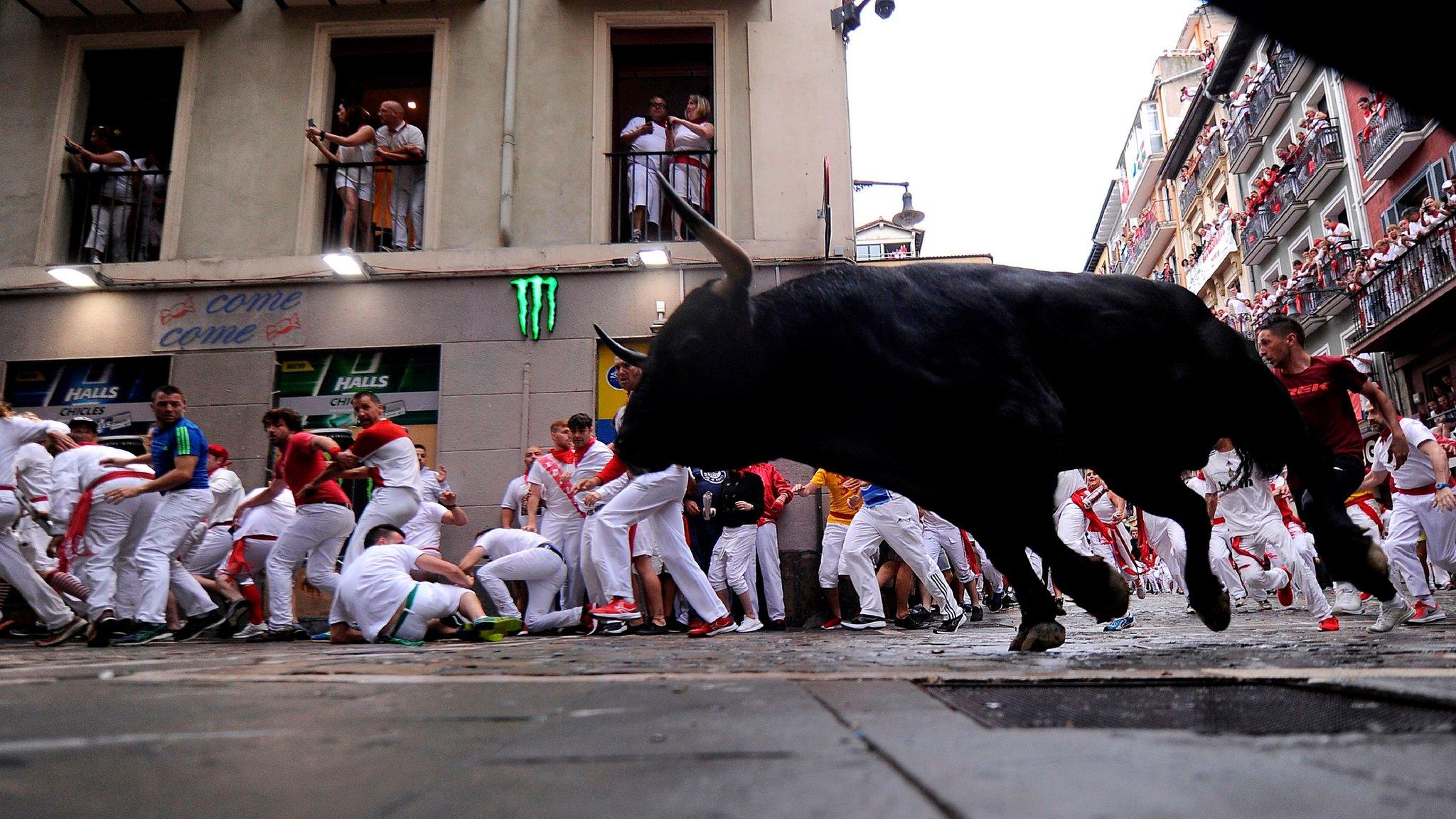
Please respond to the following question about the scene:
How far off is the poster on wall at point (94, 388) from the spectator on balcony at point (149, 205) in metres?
→ 1.78

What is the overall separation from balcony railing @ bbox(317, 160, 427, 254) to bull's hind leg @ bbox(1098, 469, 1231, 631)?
1095cm

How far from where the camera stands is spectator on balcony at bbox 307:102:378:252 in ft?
44.3

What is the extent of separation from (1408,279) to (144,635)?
88.1 feet

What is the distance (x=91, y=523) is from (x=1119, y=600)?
830 centimetres

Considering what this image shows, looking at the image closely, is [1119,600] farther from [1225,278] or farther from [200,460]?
[1225,278]

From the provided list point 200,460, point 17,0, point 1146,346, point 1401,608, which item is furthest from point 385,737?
point 17,0

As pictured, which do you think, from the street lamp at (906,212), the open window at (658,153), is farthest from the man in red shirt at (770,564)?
the street lamp at (906,212)

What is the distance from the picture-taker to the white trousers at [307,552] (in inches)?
351

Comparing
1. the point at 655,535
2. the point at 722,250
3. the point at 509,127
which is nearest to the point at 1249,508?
the point at 655,535

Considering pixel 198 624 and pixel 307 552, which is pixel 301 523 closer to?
pixel 307 552

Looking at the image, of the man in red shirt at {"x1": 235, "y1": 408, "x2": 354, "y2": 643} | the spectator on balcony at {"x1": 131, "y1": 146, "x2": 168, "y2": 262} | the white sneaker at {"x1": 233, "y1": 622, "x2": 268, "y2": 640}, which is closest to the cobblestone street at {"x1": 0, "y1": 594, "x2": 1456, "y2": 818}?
the man in red shirt at {"x1": 235, "y1": 408, "x2": 354, "y2": 643}

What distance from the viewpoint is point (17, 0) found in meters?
14.2

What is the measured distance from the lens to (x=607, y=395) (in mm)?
12578

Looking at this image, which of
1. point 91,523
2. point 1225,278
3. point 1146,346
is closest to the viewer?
point 1146,346
